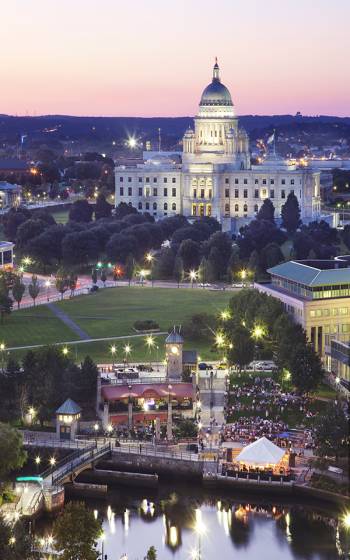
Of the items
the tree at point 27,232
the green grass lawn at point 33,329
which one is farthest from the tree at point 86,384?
the tree at point 27,232

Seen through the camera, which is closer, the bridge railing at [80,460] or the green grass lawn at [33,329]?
the bridge railing at [80,460]

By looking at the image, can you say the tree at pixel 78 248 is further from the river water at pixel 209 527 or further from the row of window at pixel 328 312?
the river water at pixel 209 527

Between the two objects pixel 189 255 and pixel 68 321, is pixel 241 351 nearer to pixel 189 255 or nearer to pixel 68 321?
pixel 68 321

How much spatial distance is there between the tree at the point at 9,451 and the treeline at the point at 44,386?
8305mm

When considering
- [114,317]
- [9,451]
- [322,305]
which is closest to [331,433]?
[9,451]

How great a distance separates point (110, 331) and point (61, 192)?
104 metres

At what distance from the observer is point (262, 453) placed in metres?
64.0

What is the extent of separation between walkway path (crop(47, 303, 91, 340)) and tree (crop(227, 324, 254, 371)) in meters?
12.9

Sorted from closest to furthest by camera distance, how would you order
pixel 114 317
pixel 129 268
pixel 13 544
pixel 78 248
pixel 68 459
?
pixel 13 544 < pixel 68 459 < pixel 114 317 < pixel 129 268 < pixel 78 248

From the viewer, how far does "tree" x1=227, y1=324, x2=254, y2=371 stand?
77.9 meters

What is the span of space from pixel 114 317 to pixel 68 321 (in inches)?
134

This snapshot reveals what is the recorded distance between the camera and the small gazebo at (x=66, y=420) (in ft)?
226

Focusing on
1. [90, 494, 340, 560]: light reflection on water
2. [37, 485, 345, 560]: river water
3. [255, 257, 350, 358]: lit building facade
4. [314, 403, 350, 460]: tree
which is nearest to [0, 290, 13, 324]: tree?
[255, 257, 350, 358]: lit building facade

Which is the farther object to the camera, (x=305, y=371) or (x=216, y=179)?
(x=216, y=179)
